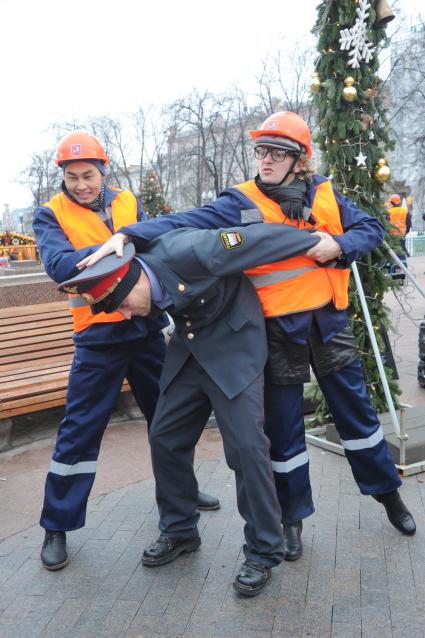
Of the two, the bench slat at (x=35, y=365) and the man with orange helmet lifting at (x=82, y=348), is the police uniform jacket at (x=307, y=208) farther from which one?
the bench slat at (x=35, y=365)

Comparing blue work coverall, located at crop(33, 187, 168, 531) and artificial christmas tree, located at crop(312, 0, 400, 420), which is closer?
blue work coverall, located at crop(33, 187, 168, 531)

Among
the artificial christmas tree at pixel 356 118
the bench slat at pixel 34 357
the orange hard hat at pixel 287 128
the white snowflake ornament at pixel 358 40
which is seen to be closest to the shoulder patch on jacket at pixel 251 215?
the orange hard hat at pixel 287 128

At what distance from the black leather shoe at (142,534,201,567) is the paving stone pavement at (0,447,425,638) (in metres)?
0.04

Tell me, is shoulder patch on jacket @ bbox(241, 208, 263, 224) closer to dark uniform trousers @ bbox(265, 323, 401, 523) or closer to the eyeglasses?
the eyeglasses

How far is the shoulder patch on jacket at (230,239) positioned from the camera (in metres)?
2.58

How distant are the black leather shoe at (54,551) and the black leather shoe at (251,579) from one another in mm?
911

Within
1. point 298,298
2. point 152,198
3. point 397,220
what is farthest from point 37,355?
point 152,198

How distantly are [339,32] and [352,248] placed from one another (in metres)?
2.14

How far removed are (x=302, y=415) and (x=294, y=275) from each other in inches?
28.6

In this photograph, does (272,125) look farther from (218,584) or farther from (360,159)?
(218,584)

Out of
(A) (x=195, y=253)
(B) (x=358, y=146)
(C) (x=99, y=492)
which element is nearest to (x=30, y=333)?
(C) (x=99, y=492)

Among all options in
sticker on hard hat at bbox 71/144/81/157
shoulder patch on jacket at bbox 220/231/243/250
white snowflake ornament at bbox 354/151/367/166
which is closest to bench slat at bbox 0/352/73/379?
sticker on hard hat at bbox 71/144/81/157

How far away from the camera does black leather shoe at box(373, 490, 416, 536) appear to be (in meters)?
3.32

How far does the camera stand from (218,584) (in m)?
3.00
